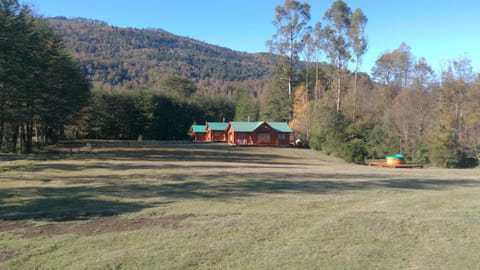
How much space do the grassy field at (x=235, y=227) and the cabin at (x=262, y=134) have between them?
1484 inches

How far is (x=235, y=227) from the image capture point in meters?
6.86

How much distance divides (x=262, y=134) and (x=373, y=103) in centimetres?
1543

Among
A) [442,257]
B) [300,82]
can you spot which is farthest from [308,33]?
[442,257]

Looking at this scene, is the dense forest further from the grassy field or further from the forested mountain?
the forested mountain

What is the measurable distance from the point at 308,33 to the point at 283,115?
575 inches

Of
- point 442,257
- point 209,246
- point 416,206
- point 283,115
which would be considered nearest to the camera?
point 442,257

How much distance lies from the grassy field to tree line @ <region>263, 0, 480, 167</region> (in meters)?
22.2

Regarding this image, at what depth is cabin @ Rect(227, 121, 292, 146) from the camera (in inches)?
1971

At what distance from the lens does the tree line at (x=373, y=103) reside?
31594mm

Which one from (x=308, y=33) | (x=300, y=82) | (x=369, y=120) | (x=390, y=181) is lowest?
(x=390, y=181)

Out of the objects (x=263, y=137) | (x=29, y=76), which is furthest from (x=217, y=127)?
(x=29, y=76)

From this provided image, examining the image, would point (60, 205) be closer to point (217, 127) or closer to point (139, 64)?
point (217, 127)

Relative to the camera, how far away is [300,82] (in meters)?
58.7

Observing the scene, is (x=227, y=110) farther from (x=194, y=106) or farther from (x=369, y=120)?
(x=369, y=120)
